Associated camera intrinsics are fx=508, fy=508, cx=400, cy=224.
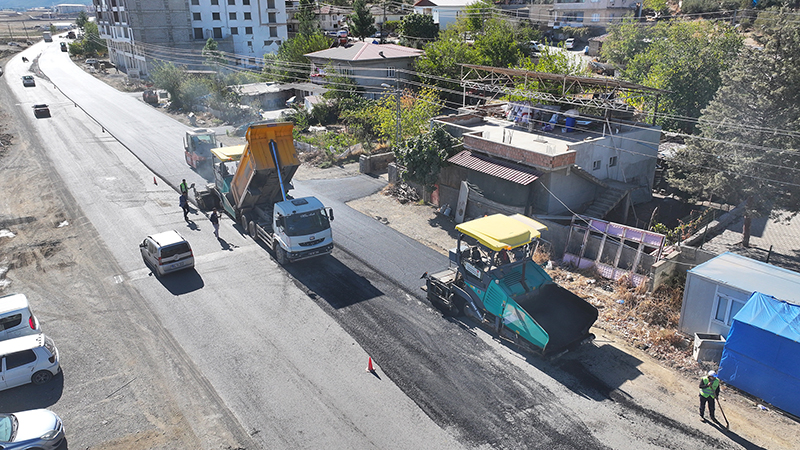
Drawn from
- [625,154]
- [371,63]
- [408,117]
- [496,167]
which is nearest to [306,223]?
[496,167]

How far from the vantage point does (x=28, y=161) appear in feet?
114

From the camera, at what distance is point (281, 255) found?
787 inches

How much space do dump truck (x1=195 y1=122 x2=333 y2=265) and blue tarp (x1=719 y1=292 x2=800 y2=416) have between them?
13469 mm

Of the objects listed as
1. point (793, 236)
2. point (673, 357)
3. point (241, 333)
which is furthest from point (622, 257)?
point (241, 333)

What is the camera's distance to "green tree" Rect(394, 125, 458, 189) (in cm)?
2475

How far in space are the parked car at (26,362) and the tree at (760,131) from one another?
22290 millimetres

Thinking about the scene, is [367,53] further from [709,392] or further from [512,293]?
[709,392]

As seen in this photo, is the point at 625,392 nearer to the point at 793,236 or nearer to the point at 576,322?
the point at 576,322

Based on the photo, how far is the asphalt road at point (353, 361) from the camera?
11945 mm

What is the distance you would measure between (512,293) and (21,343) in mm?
13573

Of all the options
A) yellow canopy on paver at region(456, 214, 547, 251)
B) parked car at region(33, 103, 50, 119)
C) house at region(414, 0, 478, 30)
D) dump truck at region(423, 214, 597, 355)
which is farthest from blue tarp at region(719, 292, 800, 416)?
house at region(414, 0, 478, 30)

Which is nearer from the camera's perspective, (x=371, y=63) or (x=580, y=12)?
(x=371, y=63)

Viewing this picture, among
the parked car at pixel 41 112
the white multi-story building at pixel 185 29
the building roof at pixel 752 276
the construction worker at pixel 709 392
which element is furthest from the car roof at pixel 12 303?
the white multi-story building at pixel 185 29

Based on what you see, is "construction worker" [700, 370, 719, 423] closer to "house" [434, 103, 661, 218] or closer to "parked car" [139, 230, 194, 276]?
"house" [434, 103, 661, 218]
